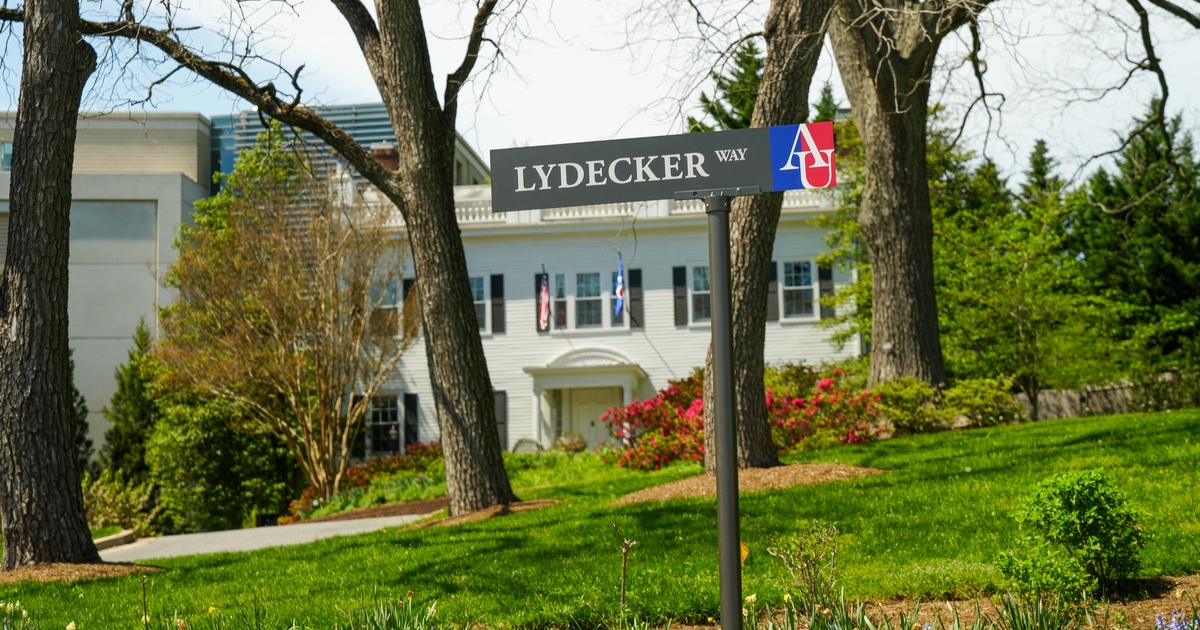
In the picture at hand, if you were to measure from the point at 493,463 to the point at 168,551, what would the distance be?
512 cm

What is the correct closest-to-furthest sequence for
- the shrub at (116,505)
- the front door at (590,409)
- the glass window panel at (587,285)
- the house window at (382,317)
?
the shrub at (116,505), the house window at (382,317), the glass window panel at (587,285), the front door at (590,409)

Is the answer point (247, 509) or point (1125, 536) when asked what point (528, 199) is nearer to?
point (1125, 536)

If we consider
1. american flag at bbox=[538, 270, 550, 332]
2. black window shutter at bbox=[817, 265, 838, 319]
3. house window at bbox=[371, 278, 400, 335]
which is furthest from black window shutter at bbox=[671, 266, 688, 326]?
house window at bbox=[371, 278, 400, 335]

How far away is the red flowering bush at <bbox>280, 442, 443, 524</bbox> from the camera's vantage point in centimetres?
2095

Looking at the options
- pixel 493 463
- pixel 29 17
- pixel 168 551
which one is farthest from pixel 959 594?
pixel 168 551

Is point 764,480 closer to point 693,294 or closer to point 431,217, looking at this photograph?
point 431,217

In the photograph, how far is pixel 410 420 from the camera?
2698cm

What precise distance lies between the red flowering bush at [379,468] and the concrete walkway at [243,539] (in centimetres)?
429

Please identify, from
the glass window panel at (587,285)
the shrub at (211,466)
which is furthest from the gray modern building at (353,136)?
the shrub at (211,466)

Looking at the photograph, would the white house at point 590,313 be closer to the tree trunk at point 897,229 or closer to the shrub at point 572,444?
the shrub at point 572,444

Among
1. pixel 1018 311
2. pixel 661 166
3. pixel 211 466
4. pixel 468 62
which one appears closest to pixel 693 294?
pixel 1018 311

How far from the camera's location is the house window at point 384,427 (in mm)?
26938

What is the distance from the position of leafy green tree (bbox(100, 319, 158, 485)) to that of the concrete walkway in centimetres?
869

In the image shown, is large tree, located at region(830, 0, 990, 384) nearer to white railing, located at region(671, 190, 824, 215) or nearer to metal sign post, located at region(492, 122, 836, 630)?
white railing, located at region(671, 190, 824, 215)
